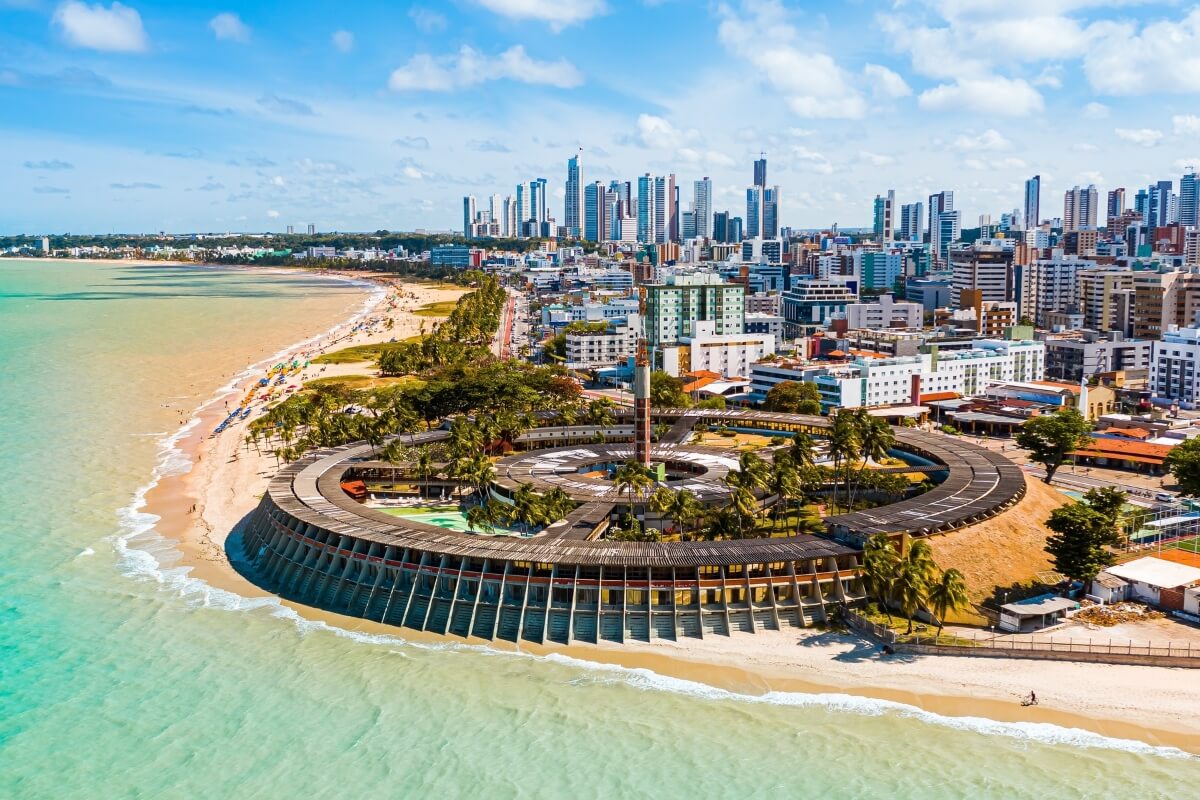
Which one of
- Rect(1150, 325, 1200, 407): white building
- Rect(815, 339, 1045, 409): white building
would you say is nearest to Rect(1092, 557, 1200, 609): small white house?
Rect(815, 339, 1045, 409): white building

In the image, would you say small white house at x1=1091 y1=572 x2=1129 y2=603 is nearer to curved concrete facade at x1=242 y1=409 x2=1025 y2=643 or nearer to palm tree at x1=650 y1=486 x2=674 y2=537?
curved concrete facade at x1=242 y1=409 x2=1025 y2=643

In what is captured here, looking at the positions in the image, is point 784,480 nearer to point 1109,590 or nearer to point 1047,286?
point 1109,590

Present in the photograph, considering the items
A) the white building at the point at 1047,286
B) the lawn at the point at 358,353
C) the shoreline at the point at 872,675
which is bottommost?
the shoreline at the point at 872,675

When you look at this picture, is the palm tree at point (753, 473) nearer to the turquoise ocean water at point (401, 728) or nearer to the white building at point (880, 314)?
the turquoise ocean water at point (401, 728)

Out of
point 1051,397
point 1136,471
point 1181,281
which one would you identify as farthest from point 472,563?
point 1181,281

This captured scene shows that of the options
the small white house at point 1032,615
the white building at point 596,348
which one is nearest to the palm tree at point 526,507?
the small white house at point 1032,615

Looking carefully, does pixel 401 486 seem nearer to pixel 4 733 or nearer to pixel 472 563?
pixel 472 563

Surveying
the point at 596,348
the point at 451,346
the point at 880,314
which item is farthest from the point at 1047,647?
the point at 880,314
